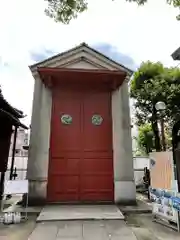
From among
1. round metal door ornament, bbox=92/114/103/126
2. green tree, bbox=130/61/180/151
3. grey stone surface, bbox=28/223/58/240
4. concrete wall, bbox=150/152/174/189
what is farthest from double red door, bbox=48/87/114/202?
green tree, bbox=130/61/180/151

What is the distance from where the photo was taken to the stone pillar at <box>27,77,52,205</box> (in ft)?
24.2

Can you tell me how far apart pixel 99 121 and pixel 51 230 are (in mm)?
4276

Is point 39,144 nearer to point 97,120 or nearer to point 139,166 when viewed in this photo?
point 97,120

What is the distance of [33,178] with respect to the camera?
747cm

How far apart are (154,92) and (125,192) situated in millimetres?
6235

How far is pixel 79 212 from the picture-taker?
6.25 meters

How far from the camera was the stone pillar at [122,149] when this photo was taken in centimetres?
748

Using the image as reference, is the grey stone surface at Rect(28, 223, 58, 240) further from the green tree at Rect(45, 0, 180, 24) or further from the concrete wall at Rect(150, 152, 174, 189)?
the green tree at Rect(45, 0, 180, 24)

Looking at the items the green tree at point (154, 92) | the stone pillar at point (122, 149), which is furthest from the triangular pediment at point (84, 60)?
the green tree at point (154, 92)

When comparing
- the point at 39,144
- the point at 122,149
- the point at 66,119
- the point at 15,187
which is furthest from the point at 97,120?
the point at 15,187

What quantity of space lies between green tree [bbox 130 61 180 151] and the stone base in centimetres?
421

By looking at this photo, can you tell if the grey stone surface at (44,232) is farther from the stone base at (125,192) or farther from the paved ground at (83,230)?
the stone base at (125,192)

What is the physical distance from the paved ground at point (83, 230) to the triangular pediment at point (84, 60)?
221 inches

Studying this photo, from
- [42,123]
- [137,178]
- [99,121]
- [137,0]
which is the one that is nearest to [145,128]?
[137,178]
